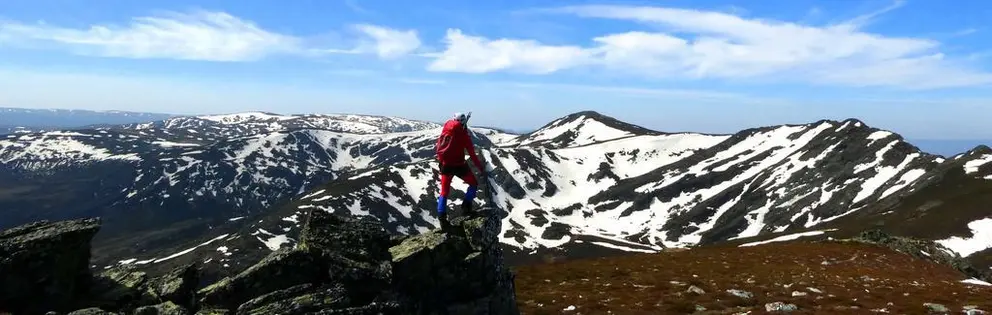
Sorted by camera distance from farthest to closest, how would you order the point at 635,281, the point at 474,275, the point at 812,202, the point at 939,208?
the point at 812,202, the point at 939,208, the point at 635,281, the point at 474,275

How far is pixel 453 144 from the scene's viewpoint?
69.3 feet

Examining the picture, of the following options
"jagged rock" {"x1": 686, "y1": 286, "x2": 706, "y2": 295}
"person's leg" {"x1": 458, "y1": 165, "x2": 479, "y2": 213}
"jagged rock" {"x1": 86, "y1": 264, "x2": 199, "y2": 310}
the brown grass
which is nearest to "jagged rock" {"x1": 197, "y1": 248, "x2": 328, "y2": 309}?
"jagged rock" {"x1": 86, "y1": 264, "x2": 199, "y2": 310}

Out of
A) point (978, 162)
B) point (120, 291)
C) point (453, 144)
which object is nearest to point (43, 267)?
point (120, 291)

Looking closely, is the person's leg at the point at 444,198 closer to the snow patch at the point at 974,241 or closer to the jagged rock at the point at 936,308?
the jagged rock at the point at 936,308

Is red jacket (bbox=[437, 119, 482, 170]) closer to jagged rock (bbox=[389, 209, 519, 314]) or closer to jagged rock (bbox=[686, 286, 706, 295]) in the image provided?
jagged rock (bbox=[389, 209, 519, 314])

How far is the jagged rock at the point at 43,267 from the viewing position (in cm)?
1680

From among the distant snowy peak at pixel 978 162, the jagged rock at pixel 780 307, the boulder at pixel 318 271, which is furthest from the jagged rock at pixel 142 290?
the distant snowy peak at pixel 978 162

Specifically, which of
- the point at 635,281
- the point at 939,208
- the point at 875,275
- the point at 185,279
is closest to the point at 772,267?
the point at 875,275

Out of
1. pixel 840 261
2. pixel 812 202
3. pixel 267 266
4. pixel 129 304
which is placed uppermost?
pixel 267 266

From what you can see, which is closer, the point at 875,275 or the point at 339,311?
the point at 339,311

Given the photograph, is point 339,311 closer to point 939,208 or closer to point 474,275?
point 474,275

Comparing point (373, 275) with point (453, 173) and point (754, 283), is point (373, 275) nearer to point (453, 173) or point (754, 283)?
point (453, 173)

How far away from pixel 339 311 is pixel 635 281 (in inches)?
1077

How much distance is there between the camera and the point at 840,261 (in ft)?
169
